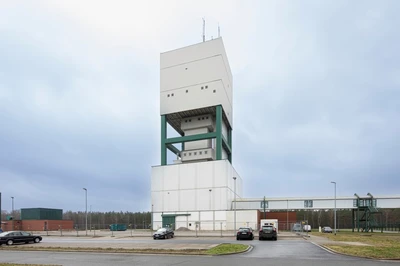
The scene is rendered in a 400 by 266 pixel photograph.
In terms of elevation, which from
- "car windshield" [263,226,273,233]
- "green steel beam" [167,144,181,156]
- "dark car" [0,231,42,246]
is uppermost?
"green steel beam" [167,144,181,156]

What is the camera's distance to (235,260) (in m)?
18.8

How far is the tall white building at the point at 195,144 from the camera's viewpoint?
70.9m

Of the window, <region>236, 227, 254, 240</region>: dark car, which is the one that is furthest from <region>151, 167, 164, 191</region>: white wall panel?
<region>236, 227, 254, 240</region>: dark car

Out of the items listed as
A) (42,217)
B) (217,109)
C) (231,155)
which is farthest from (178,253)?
(42,217)

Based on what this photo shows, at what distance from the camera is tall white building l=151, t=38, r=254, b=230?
233 ft

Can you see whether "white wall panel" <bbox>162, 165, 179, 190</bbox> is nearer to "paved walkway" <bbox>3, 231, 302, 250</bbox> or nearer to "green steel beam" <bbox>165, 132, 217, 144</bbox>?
"green steel beam" <bbox>165, 132, 217, 144</bbox>

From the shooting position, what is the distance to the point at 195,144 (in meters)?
79.8

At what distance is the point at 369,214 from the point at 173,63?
2041 inches

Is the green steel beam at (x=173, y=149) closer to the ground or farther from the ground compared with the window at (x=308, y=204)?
farther from the ground

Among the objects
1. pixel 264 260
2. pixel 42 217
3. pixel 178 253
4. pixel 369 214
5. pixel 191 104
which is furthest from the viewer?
pixel 42 217

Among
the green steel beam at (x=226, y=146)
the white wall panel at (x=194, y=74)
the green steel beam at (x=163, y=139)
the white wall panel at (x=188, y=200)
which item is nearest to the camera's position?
the white wall panel at (x=188, y=200)

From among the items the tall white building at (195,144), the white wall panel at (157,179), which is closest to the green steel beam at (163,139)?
the tall white building at (195,144)

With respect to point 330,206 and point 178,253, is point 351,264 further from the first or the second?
point 330,206

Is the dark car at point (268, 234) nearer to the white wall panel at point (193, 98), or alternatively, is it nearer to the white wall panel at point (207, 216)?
the white wall panel at point (207, 216)
